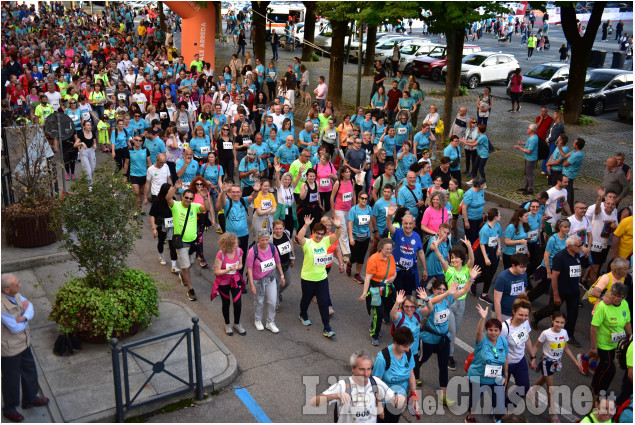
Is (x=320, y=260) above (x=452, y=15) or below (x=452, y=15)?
below

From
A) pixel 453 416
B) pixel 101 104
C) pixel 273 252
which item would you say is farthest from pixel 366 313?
pixel 101 104

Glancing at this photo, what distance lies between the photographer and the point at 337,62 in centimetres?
Result: 2308

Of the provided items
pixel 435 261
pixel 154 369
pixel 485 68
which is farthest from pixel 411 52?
pixel 154 369

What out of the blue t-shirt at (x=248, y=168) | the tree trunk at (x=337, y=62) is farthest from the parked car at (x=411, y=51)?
the blue t-shirt at (x=248, y=168)

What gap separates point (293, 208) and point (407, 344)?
525cm

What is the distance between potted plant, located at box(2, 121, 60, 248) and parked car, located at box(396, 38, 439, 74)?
2175 centimetres

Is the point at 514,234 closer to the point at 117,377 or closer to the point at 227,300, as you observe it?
the point at 227,300

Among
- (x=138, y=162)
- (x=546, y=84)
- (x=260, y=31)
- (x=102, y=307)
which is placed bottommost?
(x=102, y=307)

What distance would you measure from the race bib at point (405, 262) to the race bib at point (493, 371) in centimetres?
243

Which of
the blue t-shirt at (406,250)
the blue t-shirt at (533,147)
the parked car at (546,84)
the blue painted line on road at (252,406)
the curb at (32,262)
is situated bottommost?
the blue painted line on road at (252,406)

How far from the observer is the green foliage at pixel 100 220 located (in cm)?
827

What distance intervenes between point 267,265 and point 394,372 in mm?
2927

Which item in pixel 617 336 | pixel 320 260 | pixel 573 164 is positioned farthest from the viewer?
pixel 573 164

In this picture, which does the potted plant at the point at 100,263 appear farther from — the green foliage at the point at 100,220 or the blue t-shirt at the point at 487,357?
the blue t-shirt at the point at 487,357
